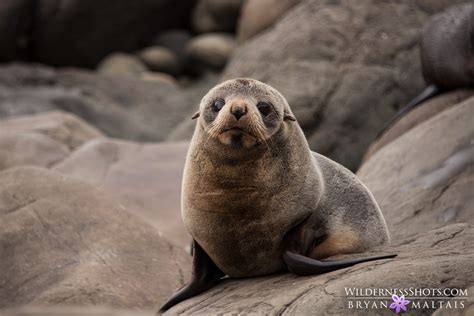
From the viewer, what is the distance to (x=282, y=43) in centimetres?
1105

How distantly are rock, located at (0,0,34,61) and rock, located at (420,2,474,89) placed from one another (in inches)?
427

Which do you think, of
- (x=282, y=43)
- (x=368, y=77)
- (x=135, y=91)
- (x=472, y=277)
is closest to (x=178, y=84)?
(x=135, y=91)

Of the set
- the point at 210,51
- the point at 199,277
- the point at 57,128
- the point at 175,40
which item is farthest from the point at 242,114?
the point at 175,40

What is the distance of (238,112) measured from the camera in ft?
14.4

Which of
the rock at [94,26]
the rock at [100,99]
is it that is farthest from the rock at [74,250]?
the rock at [94,26]

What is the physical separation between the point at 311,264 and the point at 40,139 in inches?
217

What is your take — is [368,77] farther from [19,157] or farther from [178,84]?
[178,84]

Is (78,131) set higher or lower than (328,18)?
lower

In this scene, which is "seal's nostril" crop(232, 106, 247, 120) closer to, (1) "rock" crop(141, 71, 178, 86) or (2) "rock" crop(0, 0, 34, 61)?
(1) "rock" crop(141, 71, 178, 86)

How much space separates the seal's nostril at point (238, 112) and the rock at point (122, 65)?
14055 millimetres

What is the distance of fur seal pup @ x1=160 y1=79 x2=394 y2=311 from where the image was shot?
456cm

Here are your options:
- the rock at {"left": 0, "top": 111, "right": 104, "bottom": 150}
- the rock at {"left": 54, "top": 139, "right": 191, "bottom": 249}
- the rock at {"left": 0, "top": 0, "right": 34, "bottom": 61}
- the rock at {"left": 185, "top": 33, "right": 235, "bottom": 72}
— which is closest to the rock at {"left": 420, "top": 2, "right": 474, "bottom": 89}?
the rock at {"left": 54, "top": 139, "right": 191, "bottom": 249}

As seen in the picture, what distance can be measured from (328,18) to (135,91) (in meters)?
6.41

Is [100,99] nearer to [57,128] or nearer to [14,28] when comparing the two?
[14,28]
